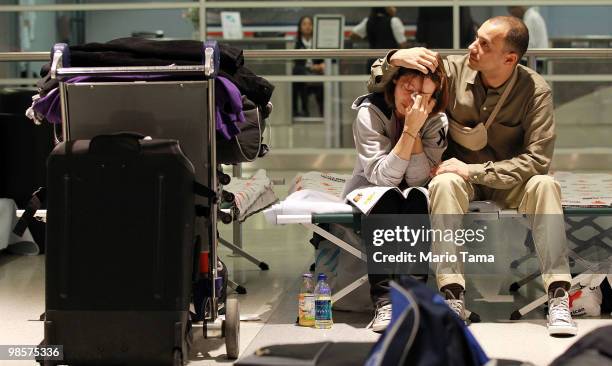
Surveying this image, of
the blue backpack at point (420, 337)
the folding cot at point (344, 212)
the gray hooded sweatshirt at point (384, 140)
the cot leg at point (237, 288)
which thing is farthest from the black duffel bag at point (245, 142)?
the blue backpack at point (420, 337)

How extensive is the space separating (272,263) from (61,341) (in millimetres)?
2351

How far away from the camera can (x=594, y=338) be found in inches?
107

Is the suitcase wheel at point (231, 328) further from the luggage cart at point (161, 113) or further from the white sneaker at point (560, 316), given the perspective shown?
the white sneaker at point (560, 316)

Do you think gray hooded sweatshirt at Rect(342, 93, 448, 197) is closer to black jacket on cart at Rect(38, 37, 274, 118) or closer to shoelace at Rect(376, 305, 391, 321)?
shoelace at Rect(376, 305, 391, 321)

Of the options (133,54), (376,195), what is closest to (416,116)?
(376,195)

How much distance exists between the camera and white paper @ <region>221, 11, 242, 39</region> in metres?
9.40

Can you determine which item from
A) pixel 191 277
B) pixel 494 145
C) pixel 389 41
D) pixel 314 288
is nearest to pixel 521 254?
pixel 494 145

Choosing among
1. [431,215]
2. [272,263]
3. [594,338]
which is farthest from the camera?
[272,263]

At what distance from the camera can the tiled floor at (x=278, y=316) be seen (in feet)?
13.4

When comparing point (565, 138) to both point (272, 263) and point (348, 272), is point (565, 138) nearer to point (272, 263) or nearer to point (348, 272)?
point (272, 263)

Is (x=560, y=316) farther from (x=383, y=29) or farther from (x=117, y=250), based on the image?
(x=383, y=29)

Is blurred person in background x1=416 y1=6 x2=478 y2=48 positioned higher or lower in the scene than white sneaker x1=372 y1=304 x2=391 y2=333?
higher

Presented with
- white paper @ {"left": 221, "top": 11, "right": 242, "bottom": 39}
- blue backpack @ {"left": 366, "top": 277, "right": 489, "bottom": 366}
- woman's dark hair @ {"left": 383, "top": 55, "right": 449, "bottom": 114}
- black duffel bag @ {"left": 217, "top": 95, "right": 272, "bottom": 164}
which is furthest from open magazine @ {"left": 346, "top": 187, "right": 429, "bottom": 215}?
white paper @ {"left": 221, "top": 11, "right": 242, "bottom": 39}

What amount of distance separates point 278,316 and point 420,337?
6.79ft
